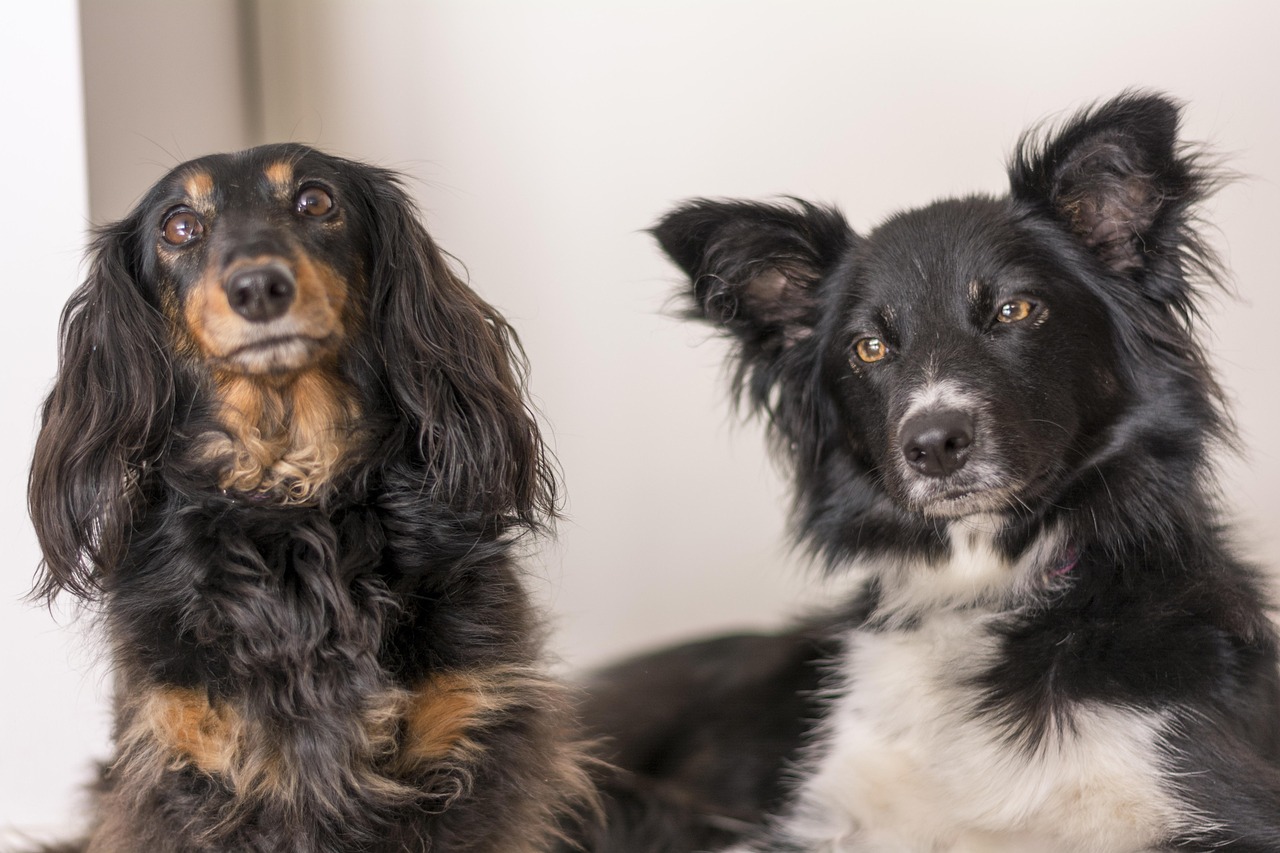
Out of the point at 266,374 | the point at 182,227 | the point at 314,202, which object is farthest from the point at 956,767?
the point at 182,227

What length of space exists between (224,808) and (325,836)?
0.17 meters

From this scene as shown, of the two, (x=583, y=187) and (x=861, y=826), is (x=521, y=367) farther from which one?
(x=583, y=187)

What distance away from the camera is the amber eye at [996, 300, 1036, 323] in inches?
106

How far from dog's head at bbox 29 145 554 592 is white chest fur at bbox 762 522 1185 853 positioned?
96cm

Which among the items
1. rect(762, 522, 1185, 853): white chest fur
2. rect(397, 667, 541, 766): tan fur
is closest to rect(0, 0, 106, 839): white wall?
rect(397, 667, 541, 766): tan fur

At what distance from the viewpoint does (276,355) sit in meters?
2.09

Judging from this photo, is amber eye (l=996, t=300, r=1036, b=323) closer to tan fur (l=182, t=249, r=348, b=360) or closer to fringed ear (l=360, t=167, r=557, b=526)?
fringed ear (l=360, t=167, r=557, b=526)

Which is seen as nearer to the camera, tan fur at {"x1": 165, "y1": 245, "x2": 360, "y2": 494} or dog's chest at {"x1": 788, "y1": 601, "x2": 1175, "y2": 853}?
tan fur at {"x1": 165, "y1": 245, "x2": 360, "y2": 494}

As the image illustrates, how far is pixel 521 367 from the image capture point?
8.46 ft

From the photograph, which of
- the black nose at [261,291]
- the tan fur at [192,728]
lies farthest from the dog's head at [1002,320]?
the tan fur at [192,728]

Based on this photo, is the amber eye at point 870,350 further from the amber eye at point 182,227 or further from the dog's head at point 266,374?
the amber eye at point 182,227

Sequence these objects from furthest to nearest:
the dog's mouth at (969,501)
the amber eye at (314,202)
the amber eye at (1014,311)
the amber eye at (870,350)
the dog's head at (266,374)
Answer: the amber eye at (870,350) → the amber eye at (1014,311) → the dog's mouth at (969,501) → the amber eye at (314,202) → the dog's head at (266,374)

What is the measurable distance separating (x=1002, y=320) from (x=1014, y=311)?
32 millimetres

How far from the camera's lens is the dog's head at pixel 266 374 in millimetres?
2188
